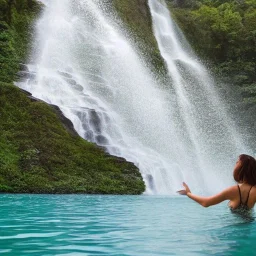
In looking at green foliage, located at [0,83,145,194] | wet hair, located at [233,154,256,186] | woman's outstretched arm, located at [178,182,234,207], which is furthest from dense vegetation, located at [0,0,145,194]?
wet hair, located at [233,154,256,186]

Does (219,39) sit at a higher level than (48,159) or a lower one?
higher

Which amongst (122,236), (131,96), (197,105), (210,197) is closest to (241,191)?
(210,197)

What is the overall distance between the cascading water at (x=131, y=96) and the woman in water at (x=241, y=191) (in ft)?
42.5

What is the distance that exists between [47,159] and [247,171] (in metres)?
13.1

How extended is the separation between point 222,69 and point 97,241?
119 ft

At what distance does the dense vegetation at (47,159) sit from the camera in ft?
52.9

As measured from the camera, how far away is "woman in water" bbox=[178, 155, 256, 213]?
529 centimetres

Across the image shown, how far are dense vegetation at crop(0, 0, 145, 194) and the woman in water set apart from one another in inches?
433

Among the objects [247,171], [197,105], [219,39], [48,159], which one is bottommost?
[247,171]

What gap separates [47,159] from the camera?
17547 millimetres

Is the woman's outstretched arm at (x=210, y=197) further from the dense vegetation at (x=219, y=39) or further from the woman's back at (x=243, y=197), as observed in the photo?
the dense vegetation at (x=219, y=39)

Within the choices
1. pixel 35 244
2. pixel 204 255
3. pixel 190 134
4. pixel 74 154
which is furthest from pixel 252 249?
pixel 190 134

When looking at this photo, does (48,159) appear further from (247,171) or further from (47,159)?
(247,171)

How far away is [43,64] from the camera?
30.1 metres
